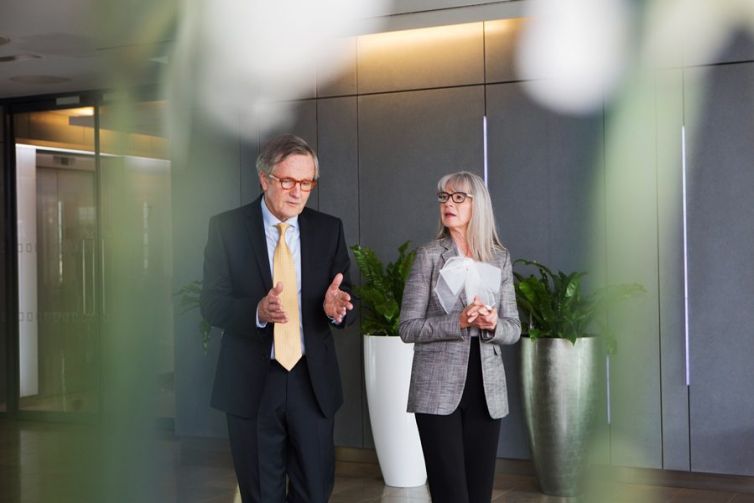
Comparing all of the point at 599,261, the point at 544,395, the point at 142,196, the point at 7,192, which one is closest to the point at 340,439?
the point at 544,395

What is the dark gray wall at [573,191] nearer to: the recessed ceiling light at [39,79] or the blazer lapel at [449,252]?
the recessed ceiling light at [39,79]

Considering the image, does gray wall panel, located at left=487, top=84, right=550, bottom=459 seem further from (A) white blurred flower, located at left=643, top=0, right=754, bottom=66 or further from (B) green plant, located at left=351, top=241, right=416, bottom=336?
(A) white blurred flower, located at left=643, top=0, right=754, bottom=66

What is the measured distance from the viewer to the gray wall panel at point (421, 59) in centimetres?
673

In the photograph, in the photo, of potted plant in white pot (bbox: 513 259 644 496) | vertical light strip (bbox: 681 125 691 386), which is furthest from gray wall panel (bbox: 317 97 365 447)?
vertical light strip (bbox: 681 125 691 386)

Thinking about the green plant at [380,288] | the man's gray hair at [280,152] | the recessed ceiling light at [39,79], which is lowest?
the green plant at [380,288]

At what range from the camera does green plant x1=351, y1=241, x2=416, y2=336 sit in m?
6.23

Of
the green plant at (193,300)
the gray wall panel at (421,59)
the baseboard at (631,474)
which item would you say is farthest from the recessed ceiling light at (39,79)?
the baseboard at (631,474)

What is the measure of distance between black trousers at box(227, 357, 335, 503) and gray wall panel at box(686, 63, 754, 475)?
387cm

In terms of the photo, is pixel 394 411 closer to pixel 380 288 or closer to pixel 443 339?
pixel 380 288

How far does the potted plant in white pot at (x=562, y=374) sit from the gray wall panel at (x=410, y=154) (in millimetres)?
1195

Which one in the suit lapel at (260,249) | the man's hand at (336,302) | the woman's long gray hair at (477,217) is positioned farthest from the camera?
the woman's long gray hair at (477,217)

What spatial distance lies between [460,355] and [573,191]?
339 centimetres

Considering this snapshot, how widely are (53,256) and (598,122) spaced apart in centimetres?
538

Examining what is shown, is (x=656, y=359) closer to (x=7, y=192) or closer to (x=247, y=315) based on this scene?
(x=247, y=315)
